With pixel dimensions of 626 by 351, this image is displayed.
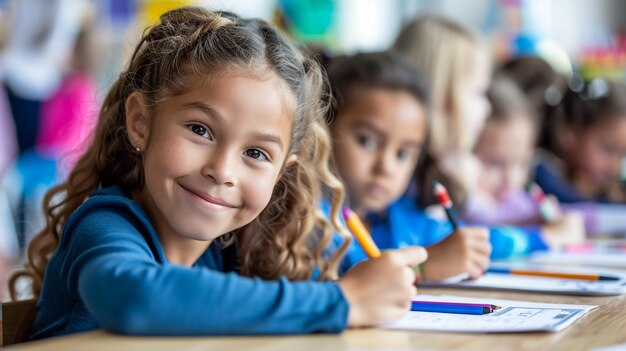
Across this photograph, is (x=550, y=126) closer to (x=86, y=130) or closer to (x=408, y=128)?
(x=408, y=128)

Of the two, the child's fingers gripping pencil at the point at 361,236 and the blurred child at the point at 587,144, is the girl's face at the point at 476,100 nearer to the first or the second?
the blurred child at the point at 587,144

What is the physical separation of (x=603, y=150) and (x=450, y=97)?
95 cm

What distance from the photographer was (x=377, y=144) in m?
1.82

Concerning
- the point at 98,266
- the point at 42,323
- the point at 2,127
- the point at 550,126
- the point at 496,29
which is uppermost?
the point at 496,29

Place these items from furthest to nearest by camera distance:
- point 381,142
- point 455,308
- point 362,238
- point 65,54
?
point 65,54
point 381,142
point 362,238
point 455,308

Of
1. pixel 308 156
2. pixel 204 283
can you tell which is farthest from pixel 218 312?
pixel 308 156

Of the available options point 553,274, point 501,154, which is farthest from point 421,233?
point 501,154

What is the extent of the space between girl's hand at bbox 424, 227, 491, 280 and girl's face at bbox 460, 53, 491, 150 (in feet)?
3.35

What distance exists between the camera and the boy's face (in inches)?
70.7

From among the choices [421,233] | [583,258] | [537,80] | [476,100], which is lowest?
[421,233]

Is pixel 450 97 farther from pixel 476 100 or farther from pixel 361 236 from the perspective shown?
pixel 361 236

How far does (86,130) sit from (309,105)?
15.4 inches

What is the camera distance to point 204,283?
2.58 ft

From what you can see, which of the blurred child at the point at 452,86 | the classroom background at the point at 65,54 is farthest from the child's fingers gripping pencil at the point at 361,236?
the blurred child at the point at 452,86
